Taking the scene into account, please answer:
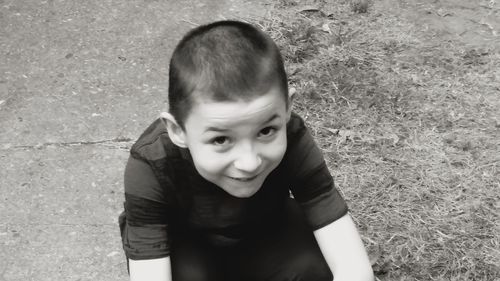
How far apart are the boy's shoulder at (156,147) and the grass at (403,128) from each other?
3.02 feet

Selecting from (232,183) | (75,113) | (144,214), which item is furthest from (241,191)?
(75,113)

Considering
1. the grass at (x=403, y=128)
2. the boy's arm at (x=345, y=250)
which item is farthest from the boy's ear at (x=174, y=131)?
the grass at (x=403, y=128)

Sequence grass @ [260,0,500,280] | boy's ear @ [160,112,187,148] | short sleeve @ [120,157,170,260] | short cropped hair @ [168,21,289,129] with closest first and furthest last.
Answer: short cropped hair @ [168,21,289,129] → boy's ear @ [160,112,187,148] → short sleeve @ [120,157,170,260] → grass @ [260,0,500,280]

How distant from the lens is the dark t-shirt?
163 centimetres

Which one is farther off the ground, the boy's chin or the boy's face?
the boy's face

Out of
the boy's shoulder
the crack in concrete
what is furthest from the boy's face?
the crack in concrete

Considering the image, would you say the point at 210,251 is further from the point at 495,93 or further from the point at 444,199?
the point at 495,93

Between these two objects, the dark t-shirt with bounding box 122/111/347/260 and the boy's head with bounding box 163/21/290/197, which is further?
the dark t-shirt with bounding box 122/111/347/260

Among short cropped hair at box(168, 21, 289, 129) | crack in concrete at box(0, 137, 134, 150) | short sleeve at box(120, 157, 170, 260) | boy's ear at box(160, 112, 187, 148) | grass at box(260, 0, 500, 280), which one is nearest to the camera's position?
short cropped hair at box(168, 21, 289, 129)

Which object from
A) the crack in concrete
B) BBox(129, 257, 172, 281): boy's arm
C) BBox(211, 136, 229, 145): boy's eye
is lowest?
the crack in concrete

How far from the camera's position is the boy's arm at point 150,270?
1.68 meters

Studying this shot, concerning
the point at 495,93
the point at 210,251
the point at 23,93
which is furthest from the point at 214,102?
the point at 495,93

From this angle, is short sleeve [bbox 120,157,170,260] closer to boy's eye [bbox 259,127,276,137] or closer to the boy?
the boy

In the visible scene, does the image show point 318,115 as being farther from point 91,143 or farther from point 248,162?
point 248,162
